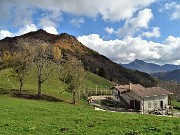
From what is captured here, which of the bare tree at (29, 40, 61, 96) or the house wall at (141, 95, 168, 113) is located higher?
the bare tree at (29, 40, 61, 96)

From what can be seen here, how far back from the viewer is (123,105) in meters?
96.2

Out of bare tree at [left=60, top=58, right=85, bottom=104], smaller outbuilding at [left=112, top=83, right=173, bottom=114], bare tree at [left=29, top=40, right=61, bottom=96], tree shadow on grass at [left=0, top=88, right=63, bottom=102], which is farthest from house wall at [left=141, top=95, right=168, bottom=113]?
bare tree at [left=29, top=40, right=61, bottom=96]

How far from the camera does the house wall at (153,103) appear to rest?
89625 millimetres

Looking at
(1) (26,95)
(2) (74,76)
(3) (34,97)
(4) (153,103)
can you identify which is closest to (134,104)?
(4) (153,103)

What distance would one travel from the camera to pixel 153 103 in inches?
3659

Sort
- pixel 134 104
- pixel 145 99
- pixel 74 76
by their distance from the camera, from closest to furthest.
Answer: pixel 74 76 → pixel 145 99 → pixel 134 104

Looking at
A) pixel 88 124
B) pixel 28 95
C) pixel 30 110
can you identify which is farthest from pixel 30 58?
pixel 88 124

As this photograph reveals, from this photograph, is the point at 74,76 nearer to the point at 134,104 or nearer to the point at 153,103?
the point at 134,104

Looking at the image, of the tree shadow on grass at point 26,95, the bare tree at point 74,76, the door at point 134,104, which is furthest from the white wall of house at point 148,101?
the tree shadow on grass at point 26,95

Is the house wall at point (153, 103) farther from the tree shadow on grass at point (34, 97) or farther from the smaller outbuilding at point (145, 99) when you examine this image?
the tree shadow on grass at point (34, 97)

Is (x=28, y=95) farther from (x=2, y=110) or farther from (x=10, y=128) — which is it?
(x=10, y=128)

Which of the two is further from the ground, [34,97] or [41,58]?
[41,58]

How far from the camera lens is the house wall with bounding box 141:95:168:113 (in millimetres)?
89625

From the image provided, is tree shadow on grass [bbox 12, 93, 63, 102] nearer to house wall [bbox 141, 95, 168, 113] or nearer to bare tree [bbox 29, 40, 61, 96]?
bare tree [bbox 29, 40, 61, 96]
